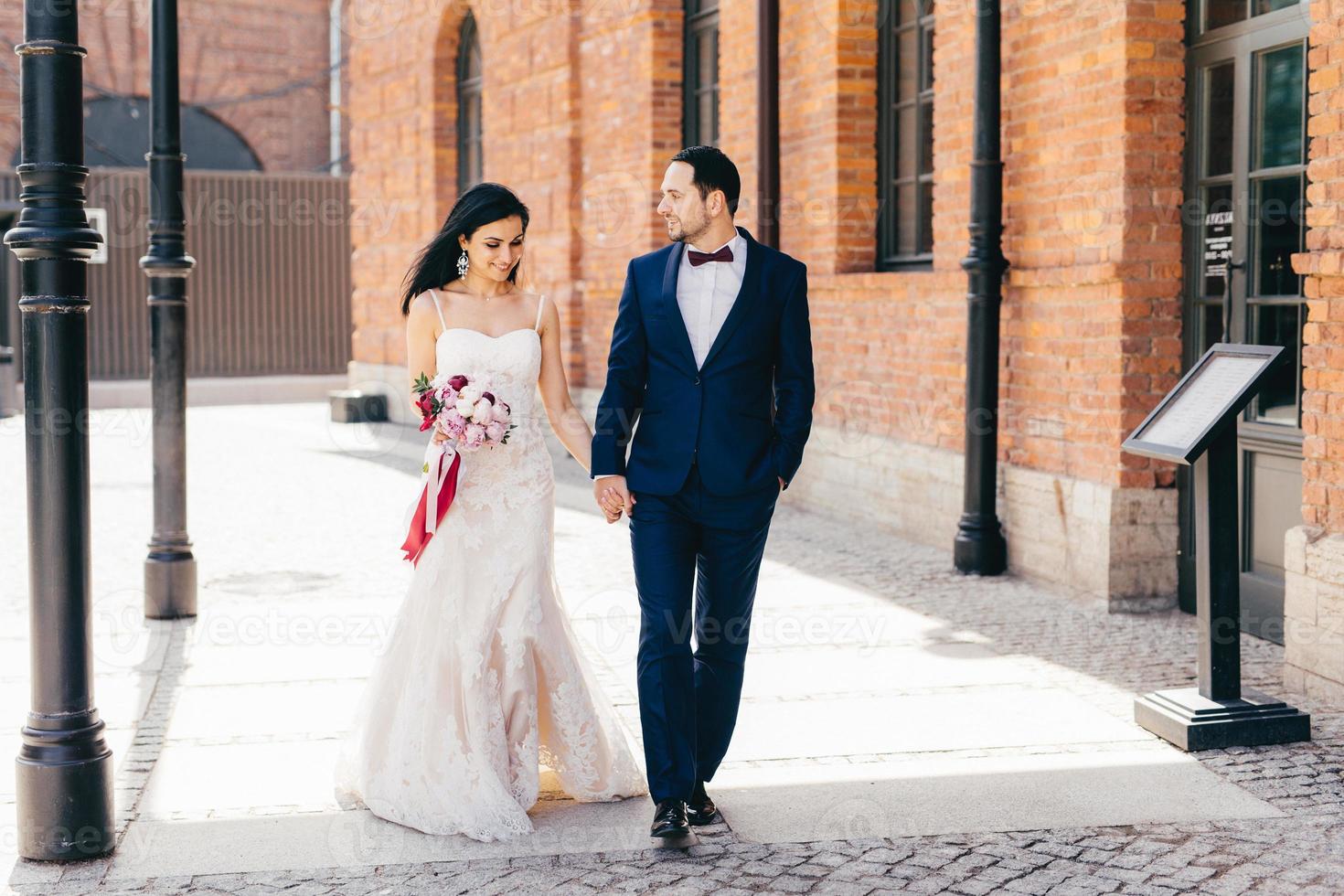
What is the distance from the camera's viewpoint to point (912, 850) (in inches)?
171

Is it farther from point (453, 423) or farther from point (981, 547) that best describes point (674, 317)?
point (981, 547)

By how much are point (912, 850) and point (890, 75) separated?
23.3ft

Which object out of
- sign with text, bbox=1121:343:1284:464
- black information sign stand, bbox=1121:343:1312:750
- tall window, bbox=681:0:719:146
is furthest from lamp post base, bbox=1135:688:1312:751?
tall window, bbox=681:0:719:146

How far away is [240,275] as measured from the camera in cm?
2420

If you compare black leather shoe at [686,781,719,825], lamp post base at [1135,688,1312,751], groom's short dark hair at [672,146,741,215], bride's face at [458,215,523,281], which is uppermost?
groom's short dark hair at [672,146,741,215]

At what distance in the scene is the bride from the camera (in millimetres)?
4633

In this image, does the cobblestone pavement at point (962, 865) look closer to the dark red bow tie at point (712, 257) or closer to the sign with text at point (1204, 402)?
the sign with text at point (1204, 402)

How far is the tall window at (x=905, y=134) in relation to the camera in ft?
33.0

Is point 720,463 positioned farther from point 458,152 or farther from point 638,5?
point 458,152

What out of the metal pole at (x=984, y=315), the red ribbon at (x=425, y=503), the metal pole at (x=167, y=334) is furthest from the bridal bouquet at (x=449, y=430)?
the metal pole at (x=984, y=315)

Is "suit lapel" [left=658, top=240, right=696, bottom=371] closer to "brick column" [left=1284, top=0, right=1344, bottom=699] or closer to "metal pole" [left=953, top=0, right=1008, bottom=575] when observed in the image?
"brick column" [left=1284, top=0, right=1344, bottom=699]

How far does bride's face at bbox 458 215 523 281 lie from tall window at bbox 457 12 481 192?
13112 millimetres

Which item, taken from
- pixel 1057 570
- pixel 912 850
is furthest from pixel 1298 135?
pixel 912 850

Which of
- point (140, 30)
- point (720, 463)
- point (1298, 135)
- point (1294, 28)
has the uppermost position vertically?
point (140, 30)
